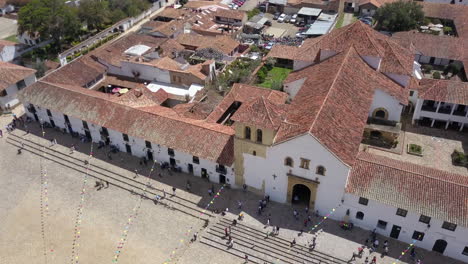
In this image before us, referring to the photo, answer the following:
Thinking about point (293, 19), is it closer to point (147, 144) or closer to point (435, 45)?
point (435, 45)

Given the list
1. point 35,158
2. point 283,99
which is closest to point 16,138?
point 35,158

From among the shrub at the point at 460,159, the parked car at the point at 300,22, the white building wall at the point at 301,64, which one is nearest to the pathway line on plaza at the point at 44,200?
the white building wall at the point at 301,64

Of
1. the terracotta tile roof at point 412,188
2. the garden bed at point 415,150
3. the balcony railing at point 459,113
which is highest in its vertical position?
the terracotta tile roof at point 412,188

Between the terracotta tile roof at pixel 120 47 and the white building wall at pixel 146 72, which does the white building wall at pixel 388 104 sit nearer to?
the white building wall at pixel 146 72

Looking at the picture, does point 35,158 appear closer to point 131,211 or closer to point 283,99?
point 131,211

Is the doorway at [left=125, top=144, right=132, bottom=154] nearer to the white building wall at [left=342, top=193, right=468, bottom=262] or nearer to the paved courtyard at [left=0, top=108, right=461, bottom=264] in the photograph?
the paved courtyard at [left=0, top=108, right=461, bottom=264]

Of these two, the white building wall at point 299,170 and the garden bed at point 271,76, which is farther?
the garden bed at point 271,76

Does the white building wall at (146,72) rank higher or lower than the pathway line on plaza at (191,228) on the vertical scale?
higher
